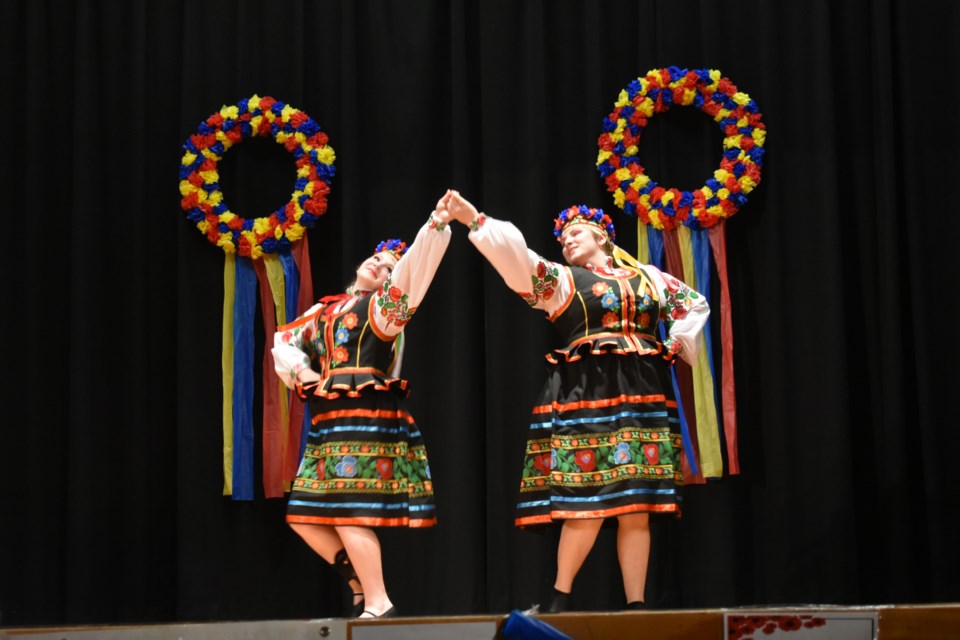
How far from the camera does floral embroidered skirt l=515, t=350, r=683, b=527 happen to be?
14.2ft

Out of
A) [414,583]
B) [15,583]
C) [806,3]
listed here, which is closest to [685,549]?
[414,583]

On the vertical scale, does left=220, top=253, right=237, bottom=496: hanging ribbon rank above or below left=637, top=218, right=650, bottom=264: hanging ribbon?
below

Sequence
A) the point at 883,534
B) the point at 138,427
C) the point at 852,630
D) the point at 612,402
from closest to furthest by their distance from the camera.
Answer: the point at 852,630
the point at 612,402
the point at 883,534
the point at 138,427

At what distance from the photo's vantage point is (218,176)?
589 centimetres

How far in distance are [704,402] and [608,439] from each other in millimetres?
1214

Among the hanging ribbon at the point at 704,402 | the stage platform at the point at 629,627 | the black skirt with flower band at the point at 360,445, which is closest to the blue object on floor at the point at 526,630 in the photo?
the stage platform at the point at 629,627

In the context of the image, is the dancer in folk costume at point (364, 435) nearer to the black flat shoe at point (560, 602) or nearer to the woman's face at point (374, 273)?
the woman's face at point (374, 273)

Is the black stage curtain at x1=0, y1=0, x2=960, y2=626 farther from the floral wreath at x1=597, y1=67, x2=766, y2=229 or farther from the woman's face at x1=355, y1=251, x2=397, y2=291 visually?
the woman's face at x1=355, y1=251, x2=397, y2=291

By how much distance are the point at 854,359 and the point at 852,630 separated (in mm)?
2830

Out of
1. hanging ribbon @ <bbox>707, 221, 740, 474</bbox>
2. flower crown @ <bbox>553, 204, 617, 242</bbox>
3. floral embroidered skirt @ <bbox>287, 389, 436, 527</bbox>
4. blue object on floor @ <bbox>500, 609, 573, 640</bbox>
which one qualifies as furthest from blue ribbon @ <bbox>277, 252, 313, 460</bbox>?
blue object on floor @ <bbox>500, 609, 573, 640</bbox>

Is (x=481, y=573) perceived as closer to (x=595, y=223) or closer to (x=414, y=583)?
(x=414, y=583)

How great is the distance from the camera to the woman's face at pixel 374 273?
473 cm

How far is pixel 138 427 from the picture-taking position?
19.0 ft

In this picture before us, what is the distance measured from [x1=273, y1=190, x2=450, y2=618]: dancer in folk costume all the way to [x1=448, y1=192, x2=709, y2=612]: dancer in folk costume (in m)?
0.34
